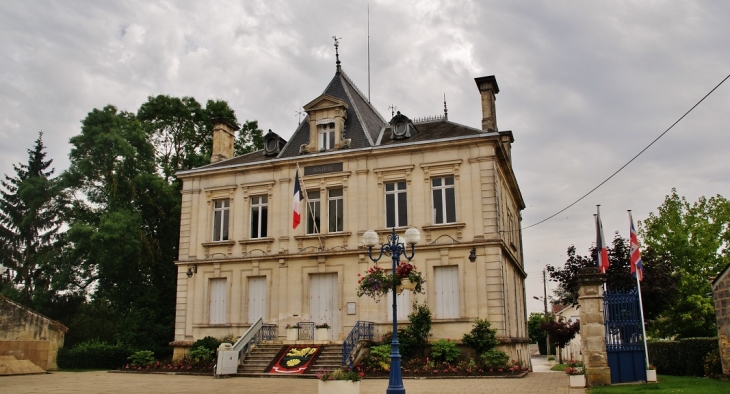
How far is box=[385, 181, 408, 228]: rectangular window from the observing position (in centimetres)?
2256

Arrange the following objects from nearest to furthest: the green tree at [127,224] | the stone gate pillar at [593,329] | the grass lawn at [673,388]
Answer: the grass lawn at [673,388], the stone gate pillar at [593,329], the green tree at [127,224]

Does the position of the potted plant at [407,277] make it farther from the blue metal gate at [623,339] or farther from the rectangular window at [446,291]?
the rectangular window at [446,291]

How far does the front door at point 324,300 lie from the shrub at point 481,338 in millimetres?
4963

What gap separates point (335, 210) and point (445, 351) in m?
6.96

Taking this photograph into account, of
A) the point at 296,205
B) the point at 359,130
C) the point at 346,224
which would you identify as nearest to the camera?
the point at 296,205

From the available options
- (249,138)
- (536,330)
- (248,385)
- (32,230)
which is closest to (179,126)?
(249,138)

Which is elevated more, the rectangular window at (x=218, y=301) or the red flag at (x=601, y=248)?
the red flag at (x=601, y=248)

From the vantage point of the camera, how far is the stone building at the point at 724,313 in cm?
1512

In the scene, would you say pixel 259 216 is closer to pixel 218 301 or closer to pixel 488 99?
pixel 218 301

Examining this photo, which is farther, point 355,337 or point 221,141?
point 221,141

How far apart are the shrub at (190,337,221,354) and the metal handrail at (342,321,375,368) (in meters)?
5.39

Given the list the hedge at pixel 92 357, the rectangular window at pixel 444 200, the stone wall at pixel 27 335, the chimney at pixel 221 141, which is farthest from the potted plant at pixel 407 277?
the hedge at pixel 92 357

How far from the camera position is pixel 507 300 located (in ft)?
72.8

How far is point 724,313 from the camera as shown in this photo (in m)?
15.2
